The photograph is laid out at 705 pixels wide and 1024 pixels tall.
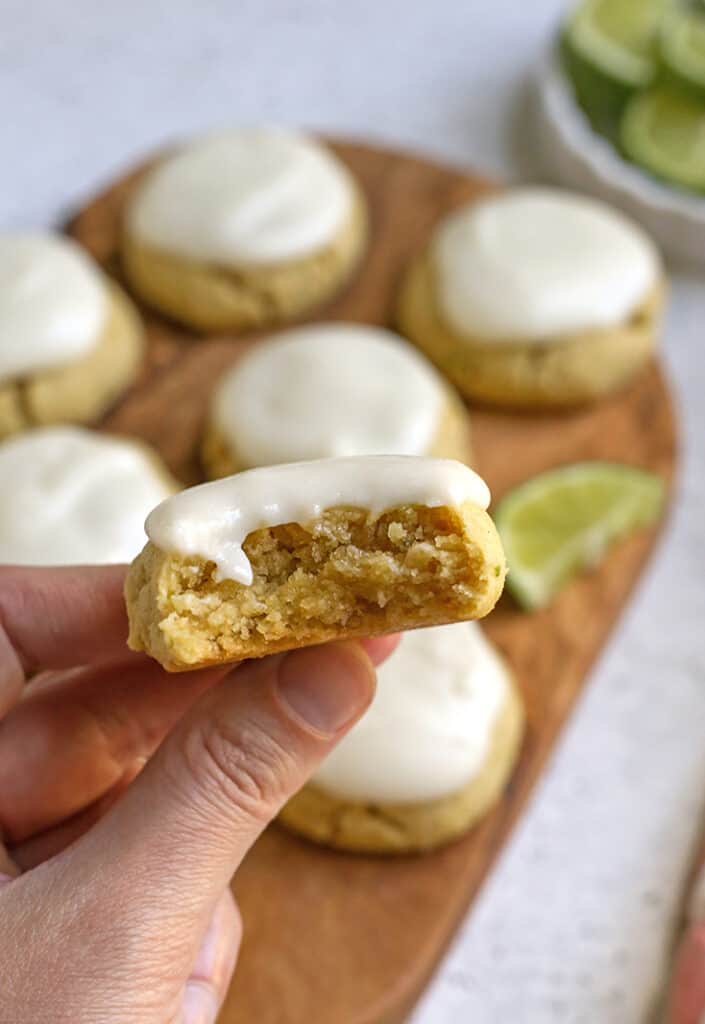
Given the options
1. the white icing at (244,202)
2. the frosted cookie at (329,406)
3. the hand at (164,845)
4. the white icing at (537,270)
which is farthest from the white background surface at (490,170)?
the hand at (164,845)

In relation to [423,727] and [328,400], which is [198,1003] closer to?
[423,727]

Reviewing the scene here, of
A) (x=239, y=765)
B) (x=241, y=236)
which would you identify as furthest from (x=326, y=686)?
(x=241, y=236)

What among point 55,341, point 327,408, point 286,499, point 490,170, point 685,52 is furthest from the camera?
point 490,170

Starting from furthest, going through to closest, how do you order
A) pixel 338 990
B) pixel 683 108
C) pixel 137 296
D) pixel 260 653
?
pixel 683 108
pixel 137 296
pixel 338 990
pixel 260 653

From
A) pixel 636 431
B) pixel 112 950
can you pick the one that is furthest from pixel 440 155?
pixel 112 950

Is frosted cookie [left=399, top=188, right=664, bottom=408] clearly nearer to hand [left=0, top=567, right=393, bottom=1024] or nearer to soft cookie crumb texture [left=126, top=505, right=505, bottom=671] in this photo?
hand [left=0, top=567, right=393, bottom=1024]

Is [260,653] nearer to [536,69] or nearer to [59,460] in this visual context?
[59,460]

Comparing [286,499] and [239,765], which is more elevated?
[286,499]
